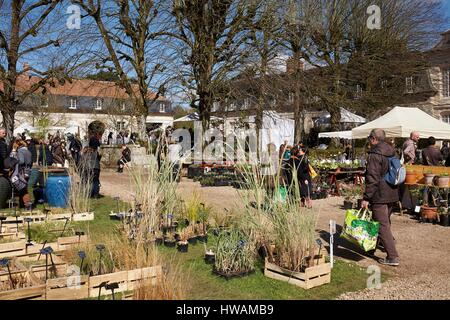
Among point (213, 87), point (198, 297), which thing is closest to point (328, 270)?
point (198, 297)

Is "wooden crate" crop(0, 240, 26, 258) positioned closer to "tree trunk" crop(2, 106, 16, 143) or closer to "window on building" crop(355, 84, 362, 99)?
"tree trunk" crop(2, 106, 16, 143)

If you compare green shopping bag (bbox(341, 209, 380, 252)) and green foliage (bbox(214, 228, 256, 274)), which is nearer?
green foliage (bbox(214, 228, 256, 274))

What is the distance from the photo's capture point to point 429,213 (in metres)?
9.12

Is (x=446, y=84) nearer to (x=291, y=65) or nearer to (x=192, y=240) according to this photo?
(x=291, y=65)

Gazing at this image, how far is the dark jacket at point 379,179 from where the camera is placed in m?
6.10

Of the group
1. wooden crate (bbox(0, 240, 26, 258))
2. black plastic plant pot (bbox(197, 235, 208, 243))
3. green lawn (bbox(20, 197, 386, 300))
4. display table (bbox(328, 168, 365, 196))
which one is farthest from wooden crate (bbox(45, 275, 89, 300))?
display table (bbox(328, 168, 365, 196))

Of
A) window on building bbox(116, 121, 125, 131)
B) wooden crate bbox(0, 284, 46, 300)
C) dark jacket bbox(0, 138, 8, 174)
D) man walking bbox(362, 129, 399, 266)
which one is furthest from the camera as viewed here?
window on building bbox(116, 121, 125, 131)

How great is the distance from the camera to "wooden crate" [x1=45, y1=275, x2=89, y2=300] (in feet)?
14.2

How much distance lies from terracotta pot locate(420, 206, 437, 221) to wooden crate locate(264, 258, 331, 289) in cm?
484

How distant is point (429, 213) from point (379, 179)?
12.2 ft

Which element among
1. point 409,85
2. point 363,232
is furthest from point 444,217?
point 409,85

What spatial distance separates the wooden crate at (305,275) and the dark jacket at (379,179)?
1.43 meters

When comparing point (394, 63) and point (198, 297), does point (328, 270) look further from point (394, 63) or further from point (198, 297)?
point (394, 63)

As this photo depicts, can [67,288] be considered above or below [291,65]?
below
